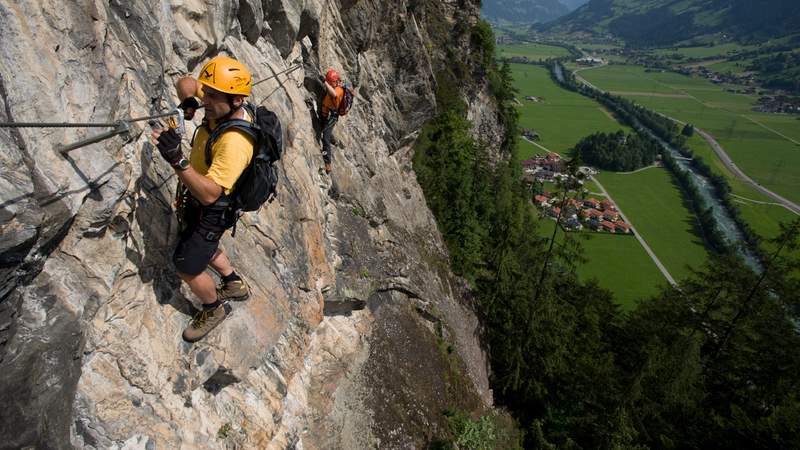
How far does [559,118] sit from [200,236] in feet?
503

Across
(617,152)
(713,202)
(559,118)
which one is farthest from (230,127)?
(559,118)

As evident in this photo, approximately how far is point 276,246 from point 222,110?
4042 mm

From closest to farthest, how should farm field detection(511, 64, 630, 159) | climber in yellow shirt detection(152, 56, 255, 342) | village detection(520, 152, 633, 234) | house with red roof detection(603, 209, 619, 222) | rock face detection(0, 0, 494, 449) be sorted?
rock face detection(0, 0, 494, 449) → climber in yellow shirt detection(152, 56, 255, 342) → village detection(520, 152, 633, 234) → house with red roof detection(603, 209, 619, 222) → farm field detection(511, 64, 630, 159)

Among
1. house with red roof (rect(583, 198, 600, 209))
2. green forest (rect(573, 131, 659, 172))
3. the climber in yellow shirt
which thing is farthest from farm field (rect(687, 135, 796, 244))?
the climber in yellow shirt

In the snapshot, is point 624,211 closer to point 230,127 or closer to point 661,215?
point 661,215

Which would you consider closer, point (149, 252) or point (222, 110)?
point (222, 110)

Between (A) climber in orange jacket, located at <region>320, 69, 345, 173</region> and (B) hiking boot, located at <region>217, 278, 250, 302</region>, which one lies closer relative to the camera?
(B) hiking boot, located at <region>217, 278, 250, 302</region>

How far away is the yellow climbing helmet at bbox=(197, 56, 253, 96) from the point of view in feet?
13.8

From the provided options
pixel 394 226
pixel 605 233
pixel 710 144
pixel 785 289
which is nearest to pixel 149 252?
pixel 394 226

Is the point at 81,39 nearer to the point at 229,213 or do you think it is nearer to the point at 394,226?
the point at 229,213

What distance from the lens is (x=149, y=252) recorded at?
Result: 5250 millimetres

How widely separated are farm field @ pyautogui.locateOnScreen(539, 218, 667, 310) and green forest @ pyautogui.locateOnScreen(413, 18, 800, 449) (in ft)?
114

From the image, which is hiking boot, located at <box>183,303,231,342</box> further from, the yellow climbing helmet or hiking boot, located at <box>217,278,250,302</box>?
the yellow climbing helmet

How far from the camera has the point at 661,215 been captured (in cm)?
8662
